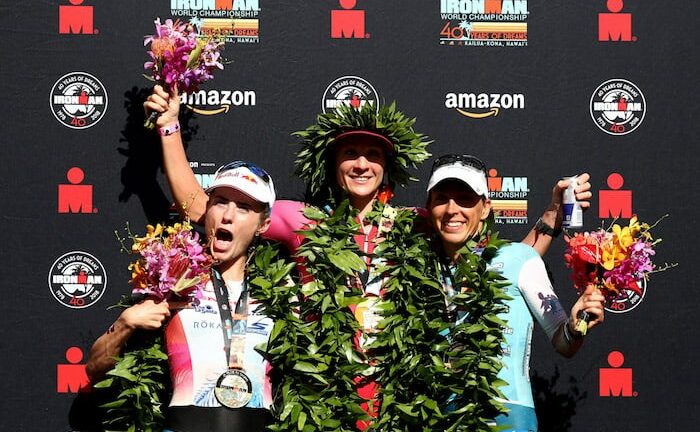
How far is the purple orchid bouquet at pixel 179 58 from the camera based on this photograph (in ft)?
12.1

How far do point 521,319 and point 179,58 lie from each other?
1.83 m

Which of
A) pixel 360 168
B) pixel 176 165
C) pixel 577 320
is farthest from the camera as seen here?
pixel 176 165

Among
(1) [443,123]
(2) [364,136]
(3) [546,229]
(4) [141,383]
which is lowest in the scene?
(4) [141,383]

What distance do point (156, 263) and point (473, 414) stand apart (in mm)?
1294

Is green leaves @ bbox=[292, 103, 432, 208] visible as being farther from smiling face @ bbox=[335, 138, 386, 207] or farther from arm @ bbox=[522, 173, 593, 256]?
arm @ bbox=[522, 173, 593, 256]

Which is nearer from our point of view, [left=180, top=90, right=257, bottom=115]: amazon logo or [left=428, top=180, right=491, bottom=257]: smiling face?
[left=428, top=180, right=491, bottom=257]: smiling face

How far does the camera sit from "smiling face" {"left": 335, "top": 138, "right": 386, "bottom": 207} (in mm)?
3475

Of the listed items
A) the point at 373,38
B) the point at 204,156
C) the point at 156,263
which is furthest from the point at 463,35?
the point at 156,263

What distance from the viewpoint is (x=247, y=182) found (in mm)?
3312

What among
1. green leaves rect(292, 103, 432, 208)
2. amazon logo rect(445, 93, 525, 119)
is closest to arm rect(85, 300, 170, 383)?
green leaves rect(292, 103, 432, 208)

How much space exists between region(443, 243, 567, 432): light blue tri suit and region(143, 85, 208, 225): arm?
3.67ft

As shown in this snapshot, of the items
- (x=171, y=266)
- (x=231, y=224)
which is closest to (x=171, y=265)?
(x=171, y=266)

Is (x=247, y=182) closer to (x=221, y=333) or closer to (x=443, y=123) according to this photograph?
(x=221, y=333)

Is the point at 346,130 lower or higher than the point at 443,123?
lower
